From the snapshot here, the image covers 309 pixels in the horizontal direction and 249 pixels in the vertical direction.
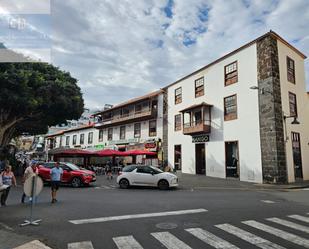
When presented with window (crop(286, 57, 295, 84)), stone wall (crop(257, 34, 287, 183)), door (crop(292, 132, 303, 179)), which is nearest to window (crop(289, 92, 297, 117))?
window (crop(286, 57, 295, 84))

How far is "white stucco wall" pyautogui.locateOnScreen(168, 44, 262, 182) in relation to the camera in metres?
19.6

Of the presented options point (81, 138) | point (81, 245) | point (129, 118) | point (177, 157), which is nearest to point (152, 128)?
point (129, 118)

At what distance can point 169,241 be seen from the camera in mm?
5844

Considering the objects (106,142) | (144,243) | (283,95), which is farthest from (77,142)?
(144,243)

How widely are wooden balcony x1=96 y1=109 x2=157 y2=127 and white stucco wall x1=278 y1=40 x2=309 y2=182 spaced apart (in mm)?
15359

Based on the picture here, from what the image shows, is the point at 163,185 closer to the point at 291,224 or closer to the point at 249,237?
the point at 291,224

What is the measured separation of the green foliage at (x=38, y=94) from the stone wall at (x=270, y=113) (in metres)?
15.0

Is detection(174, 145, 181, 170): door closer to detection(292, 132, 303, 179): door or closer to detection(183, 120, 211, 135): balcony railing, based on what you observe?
detection(183, 120, 211, 135): balcony railing

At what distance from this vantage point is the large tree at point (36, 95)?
1672 cm

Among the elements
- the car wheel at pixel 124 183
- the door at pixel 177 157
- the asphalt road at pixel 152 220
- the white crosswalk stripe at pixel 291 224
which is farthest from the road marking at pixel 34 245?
the door at pixel 177 157

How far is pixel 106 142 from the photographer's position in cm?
4031

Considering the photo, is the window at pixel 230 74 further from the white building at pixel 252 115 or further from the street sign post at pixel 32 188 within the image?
the street sign post at pixel 32 188

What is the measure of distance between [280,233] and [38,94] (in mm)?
17883

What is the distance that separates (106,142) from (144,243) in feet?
116
